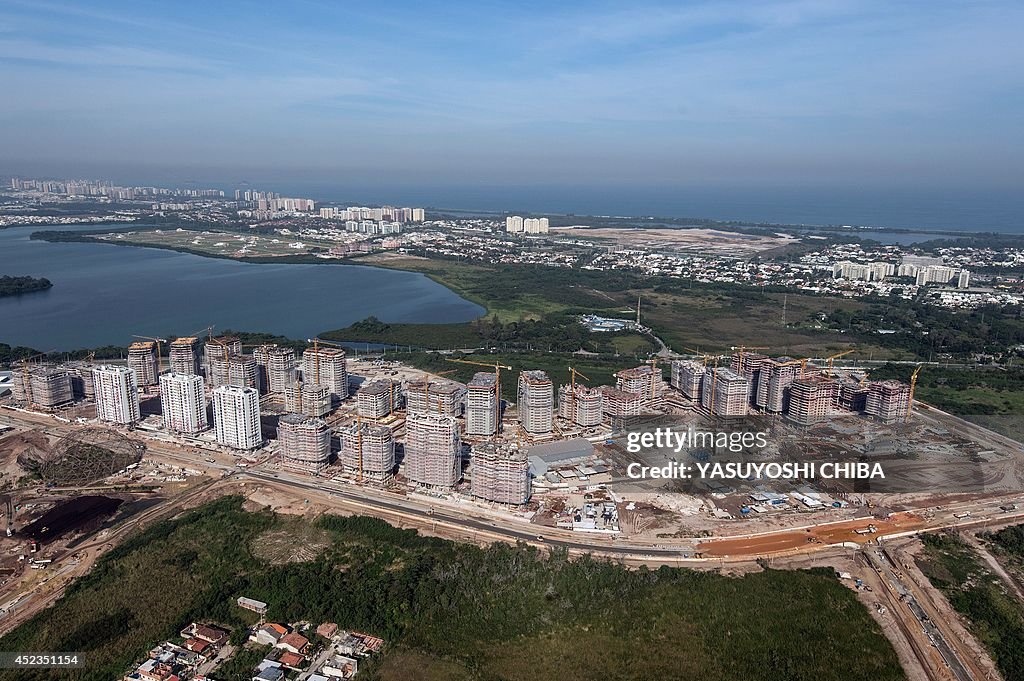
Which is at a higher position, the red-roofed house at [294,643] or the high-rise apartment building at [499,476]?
the high-rise apartment building at [499,476]

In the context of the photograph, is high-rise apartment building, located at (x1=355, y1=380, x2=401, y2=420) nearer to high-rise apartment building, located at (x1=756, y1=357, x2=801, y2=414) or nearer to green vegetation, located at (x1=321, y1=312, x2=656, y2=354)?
green vegetation, located at (x1=321, y1=312, x2=656, y2=354)

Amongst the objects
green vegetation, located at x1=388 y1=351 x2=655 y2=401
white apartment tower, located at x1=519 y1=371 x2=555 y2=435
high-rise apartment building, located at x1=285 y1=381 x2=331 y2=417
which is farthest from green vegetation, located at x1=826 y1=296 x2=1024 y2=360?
high-rise apartment building, located at x1=285 y1=381 x2=331 y2=417

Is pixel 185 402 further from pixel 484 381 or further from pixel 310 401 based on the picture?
pixel 484 381

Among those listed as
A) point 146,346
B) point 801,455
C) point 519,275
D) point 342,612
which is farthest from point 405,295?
point 342,612

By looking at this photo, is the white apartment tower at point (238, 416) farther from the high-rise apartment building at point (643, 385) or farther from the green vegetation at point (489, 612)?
the high-rise apartment building at point (643, 385)

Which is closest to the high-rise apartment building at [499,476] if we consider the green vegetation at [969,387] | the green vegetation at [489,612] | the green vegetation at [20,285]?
the green vegetation at [489,612]

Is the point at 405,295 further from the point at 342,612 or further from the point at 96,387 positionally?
the point at 342,612
